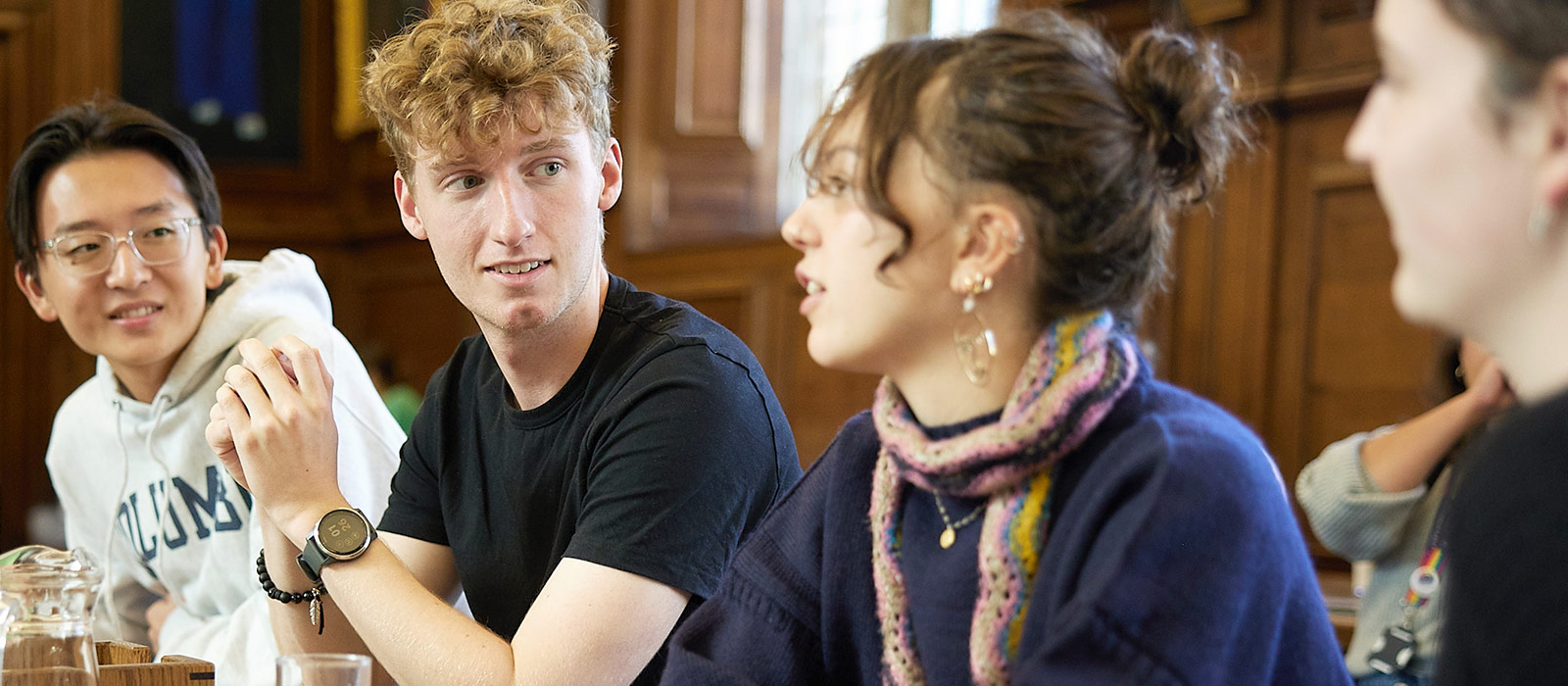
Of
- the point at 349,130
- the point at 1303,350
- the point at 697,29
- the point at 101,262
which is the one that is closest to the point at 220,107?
the point at 349,130

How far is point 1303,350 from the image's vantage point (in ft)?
10.5

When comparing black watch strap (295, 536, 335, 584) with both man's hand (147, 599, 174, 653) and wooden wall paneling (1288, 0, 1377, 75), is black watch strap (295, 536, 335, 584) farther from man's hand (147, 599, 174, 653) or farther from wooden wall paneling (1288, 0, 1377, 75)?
wooden wall paneling (1288, 0, 1377, 75)

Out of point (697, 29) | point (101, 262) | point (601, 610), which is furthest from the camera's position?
point (697, 29)

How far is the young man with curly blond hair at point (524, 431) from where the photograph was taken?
1.36 metres

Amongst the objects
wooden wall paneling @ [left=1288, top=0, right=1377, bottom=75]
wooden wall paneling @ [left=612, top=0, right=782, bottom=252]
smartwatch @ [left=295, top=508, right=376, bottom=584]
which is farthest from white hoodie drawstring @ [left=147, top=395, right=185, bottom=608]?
wooden wall paneling @ [left=612, top=0, right=782, bottom=252]

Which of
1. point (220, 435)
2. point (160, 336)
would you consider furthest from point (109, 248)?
point (220, 435)

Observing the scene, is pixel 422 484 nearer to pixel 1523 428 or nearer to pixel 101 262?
pixel 101 262

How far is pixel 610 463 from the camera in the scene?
145cm

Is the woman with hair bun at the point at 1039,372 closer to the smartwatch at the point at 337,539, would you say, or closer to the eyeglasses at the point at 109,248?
the smartwatch at the point at 337,539

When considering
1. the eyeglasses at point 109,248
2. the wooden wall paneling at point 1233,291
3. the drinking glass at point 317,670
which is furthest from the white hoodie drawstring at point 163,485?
the wooden wall paneling at point 1233,291

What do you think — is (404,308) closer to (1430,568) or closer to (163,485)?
(163,485)

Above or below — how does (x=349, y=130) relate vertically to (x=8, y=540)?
above

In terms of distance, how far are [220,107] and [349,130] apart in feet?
2.11

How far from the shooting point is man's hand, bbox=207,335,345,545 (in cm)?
145
